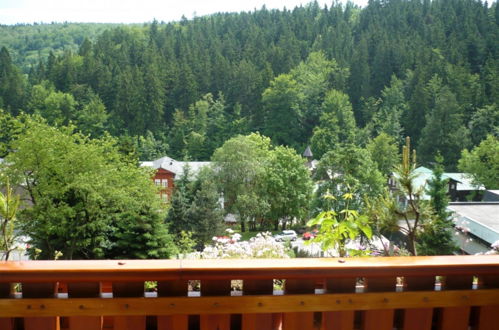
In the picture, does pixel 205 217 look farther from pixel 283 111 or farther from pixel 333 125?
pixel 283 111

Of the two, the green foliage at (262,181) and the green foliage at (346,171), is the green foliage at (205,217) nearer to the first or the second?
the green foliage at (262,181)

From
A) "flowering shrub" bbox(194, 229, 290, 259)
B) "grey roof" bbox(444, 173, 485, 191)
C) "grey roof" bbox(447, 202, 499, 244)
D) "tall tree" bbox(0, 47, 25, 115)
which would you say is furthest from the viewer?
"tall tree" bbox(0, 47, 25, 115)

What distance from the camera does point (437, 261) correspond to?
5.76 ft

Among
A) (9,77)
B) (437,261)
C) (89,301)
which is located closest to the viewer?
(89,301)

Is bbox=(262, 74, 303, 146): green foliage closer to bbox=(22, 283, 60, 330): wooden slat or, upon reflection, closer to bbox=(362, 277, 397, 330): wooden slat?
bbox=(362, 277, 397, 330): wooden slat

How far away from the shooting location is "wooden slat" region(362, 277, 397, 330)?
1.76 metres

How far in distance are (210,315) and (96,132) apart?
62.2 meters

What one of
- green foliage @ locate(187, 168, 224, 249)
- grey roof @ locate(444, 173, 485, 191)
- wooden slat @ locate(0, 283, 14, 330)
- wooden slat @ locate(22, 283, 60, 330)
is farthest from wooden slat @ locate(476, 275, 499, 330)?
grey roof @ locate(444, 173, 485, 191)

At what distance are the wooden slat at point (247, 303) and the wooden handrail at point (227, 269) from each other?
0.08 metres

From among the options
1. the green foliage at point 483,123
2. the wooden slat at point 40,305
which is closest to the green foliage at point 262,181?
the green foliage at point 483,123

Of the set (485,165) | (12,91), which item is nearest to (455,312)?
(485,165)

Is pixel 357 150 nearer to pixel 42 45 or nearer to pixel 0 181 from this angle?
pixel 0 181

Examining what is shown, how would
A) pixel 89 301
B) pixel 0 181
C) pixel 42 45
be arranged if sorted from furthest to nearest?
pixel 42 45 → pixel 0 181 → pixel 89 301

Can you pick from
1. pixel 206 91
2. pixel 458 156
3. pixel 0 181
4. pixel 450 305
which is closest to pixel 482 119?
pixel 458 156
